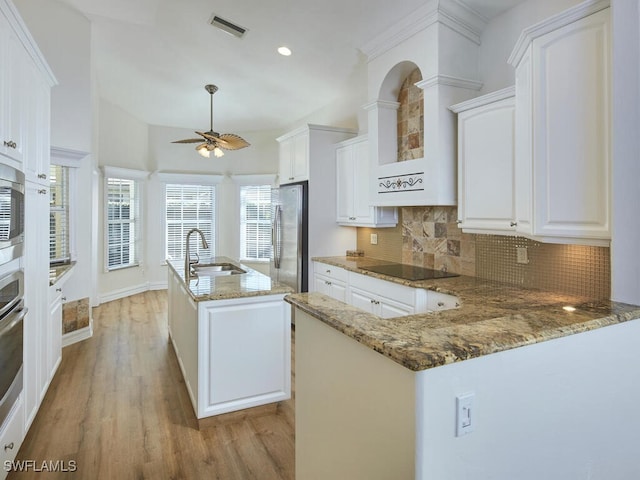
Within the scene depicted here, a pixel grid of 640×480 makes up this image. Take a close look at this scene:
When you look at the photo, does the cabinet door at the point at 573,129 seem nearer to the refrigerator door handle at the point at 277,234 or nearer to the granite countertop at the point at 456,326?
the granite countertop at the point at 456,326

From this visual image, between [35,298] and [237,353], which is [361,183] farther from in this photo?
[35,298]

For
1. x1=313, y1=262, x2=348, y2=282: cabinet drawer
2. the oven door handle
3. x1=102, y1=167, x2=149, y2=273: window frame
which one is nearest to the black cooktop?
x1=313, y1=262, x2=348, y2=282: cabinet drawer

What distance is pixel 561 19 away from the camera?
6.14 ft

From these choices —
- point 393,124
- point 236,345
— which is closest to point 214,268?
point 236,345

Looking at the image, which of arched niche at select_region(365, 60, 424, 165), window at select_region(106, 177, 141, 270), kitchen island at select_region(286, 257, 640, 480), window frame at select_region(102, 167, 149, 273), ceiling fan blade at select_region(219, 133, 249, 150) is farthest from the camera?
window at select_region(106, 177, 141, 270)

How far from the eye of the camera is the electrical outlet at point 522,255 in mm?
2701

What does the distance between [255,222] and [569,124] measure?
20.2 ft

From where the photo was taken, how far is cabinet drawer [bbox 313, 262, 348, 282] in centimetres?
398

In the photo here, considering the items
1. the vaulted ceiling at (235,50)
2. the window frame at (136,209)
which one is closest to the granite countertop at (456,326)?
the vaulted ceiling at (235,50)

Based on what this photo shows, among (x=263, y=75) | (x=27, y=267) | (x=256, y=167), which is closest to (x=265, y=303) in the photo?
(x=27, y=267)

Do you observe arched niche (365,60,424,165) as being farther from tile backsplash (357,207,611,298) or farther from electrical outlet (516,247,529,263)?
electrical outlet (516,247,529,263)

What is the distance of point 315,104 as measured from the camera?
567cm

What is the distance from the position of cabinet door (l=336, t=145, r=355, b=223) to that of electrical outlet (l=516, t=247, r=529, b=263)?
6.42 ft

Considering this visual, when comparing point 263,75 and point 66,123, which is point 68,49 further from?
point 263,75
